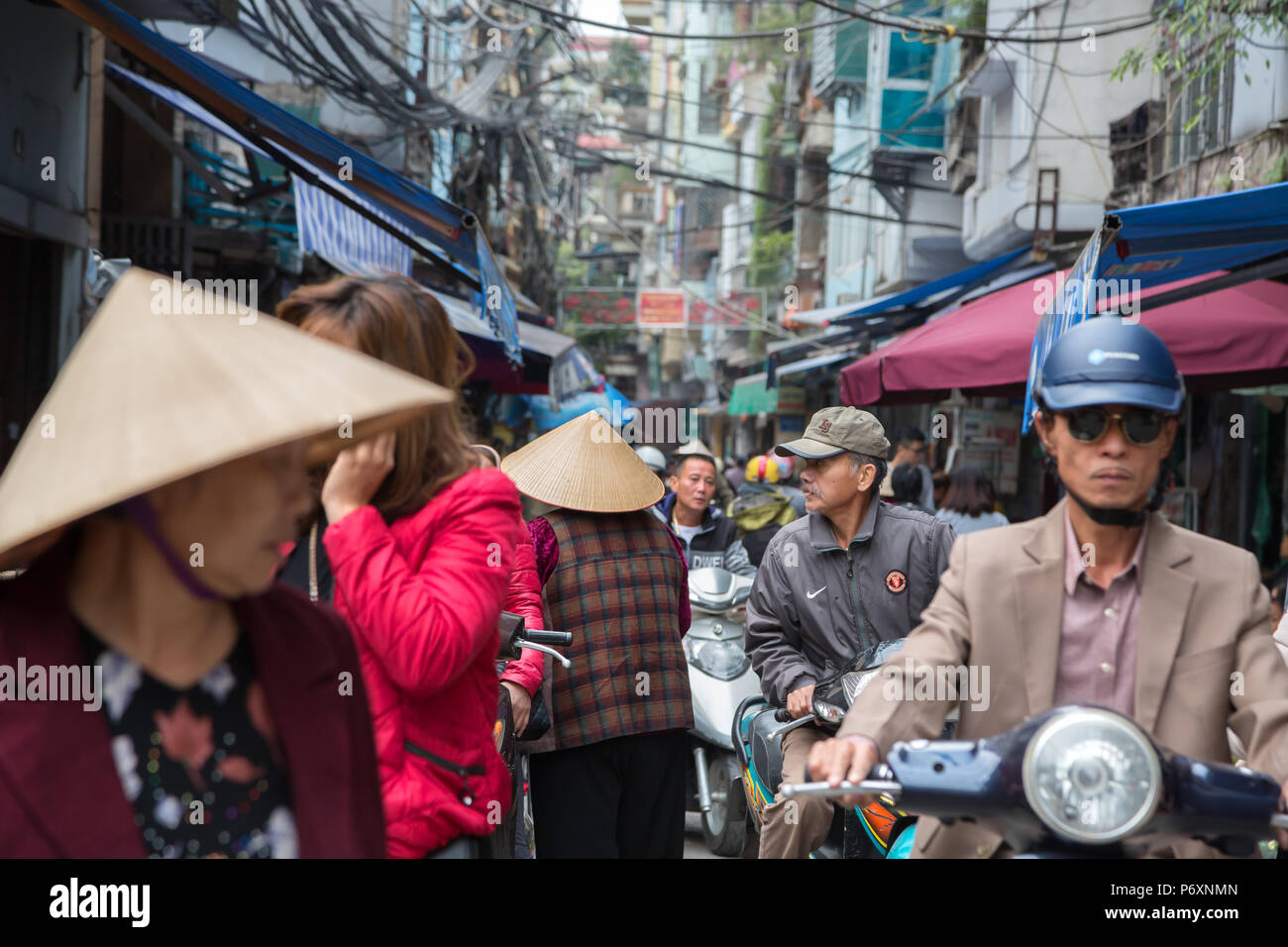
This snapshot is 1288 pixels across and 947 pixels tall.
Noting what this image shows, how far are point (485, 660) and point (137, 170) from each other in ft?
34.1

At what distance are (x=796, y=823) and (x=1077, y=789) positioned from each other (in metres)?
2.40

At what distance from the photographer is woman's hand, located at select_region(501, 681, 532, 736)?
4.06 metres

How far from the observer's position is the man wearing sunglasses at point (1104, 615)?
256cm

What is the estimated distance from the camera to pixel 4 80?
7.90 metres

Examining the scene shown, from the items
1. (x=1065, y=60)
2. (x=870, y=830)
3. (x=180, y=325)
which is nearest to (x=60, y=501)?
(x=180, y=325)

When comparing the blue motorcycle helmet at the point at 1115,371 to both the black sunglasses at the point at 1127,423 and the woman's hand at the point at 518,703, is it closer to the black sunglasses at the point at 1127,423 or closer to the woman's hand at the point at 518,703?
the black sunglasses at the point at 1127,423

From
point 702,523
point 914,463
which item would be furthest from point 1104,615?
point 914,463

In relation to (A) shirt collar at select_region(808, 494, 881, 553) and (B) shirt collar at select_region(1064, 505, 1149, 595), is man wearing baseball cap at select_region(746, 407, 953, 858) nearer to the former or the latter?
(A) shirt collar at select_region(808, 494, 881, 553)

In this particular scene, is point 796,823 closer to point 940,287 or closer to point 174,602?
point 174,602

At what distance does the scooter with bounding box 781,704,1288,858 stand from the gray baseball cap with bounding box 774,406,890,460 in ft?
8.86

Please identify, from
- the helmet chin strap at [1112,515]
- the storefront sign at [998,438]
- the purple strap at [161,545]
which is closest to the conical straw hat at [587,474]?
the helmet chin strap at [1112,515]

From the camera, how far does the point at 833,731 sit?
4508 millimetres

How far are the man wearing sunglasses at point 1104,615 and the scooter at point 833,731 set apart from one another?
810 mm

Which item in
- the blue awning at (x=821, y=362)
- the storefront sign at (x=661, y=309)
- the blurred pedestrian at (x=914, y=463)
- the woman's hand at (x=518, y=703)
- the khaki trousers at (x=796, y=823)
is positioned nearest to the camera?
→ the woman's hand at (x=518, y=703)
